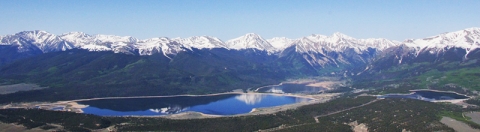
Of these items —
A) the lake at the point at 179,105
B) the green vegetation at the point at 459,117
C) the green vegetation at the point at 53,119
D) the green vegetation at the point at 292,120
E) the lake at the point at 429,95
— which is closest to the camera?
the green vegetation at the point at 459,117

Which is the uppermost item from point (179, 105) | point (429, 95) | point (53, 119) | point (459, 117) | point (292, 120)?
point (429, 95)

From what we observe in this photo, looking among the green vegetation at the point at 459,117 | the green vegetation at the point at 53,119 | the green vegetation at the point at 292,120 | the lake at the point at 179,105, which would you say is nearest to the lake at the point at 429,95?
the green vegetation at the point at 292,120

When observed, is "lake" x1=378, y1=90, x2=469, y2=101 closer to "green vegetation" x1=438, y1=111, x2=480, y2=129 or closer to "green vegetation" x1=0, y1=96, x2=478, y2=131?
"green vegetation" x1=0, y1=96, x2=478, y2=131

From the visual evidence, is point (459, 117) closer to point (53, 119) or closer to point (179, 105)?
point (179, 105)

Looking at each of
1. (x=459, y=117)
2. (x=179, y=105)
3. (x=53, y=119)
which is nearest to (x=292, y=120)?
(x=459, y=117)

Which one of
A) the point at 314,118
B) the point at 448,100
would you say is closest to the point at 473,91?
the point at 448,100

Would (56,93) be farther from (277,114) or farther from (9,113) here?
(277,114)

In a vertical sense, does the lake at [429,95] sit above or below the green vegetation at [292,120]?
above

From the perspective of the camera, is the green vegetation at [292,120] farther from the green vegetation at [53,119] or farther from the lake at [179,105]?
the lake at [179,105]

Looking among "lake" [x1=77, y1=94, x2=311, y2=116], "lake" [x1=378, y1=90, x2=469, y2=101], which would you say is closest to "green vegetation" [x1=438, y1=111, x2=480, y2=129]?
"lake" [x1=378, y1=90, x2=469, y2=101]

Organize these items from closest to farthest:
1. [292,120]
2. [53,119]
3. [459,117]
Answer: [53,119], [459,117], [292,120]
